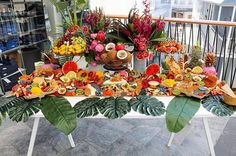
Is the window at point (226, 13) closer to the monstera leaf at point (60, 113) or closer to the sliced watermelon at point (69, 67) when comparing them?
the sliced watermelon at point (69, 67)

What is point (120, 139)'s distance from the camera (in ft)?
6.70

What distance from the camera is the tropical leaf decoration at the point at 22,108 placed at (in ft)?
3.83

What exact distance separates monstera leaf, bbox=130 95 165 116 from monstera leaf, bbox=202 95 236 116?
10.6 inches

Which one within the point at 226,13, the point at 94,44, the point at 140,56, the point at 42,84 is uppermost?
the point at 226,13

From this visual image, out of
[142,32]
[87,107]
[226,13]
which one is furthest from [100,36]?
[226,13]

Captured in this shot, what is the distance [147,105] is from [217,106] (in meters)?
0.41

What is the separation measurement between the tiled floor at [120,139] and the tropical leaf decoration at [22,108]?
79cm

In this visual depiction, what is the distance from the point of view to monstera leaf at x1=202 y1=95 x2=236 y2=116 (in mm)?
1169

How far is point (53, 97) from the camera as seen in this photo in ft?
4.28

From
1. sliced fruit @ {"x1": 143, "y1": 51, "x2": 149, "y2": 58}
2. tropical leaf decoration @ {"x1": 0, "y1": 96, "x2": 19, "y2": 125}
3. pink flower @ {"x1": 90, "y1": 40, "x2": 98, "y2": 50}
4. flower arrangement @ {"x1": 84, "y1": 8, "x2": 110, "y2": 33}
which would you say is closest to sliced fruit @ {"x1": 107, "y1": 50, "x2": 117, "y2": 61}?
pink flower @ {"x1": 90, "y1": 40, "x2": 98, "y2": 50}

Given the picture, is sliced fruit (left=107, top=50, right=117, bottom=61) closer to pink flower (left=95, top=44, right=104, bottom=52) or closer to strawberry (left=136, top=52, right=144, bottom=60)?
pink flower (left=95, top=44, right=104, bottom=52)

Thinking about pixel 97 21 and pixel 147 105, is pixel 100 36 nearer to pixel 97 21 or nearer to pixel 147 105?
pixel 97 21

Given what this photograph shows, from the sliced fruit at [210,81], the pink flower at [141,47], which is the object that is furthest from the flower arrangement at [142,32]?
the sliced fruit at [210,81]

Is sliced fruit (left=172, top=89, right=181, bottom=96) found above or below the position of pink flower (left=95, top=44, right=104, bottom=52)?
below
